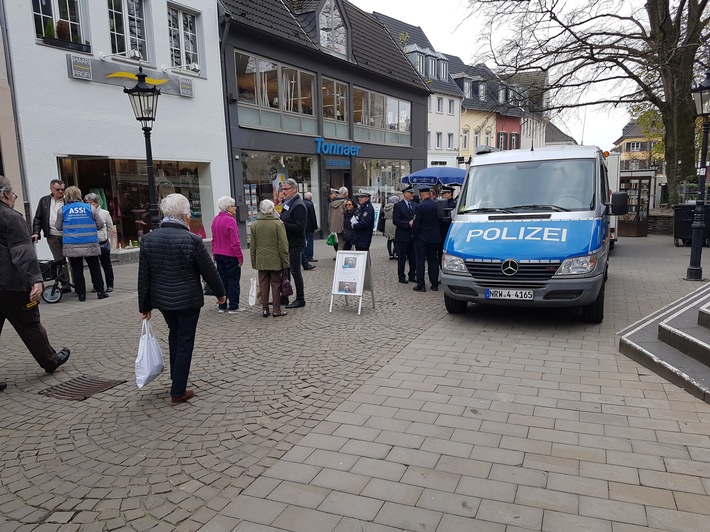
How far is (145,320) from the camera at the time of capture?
15.2 feet

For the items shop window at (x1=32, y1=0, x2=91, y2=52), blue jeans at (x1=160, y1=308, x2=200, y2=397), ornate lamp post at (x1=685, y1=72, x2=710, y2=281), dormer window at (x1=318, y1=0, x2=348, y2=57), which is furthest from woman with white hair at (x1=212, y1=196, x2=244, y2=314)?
dormer window at (x1=318, y1=0, x2=348, y2=57)

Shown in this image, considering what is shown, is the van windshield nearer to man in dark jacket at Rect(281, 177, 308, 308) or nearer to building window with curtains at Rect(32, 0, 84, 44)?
man in dark jacket at Rect(281, 177, 308, 308)

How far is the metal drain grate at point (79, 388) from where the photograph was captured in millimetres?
4941

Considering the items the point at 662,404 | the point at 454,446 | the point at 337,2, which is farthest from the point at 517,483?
the point at 337,2

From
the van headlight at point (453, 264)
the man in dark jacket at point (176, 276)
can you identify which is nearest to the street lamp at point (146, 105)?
the man in dark jacket at point (176, 276)

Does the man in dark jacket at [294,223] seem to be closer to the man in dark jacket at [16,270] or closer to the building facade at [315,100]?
the man in dark jacket at [16,270]

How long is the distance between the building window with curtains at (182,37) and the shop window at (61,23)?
8.45 feet

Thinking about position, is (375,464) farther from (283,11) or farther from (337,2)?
(337,2)

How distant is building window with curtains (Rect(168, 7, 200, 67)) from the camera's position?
46.9ft

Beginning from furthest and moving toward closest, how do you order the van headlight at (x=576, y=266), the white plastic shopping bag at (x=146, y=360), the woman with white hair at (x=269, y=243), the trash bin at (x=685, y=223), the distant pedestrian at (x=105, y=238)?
the trash bin at (x=685, y=223) < the distant pedestrian at (x=105, y=238) < the woman with white hair at (x=269, y=243) < the van headlight at (x=576, y=266) < the white plastic shopping bag at (x=146, y=360)

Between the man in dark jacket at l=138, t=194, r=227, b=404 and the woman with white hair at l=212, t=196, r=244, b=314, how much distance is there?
325cm

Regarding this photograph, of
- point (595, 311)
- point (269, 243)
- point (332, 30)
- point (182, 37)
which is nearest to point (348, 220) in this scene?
point (269, 243)

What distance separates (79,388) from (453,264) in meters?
4.64

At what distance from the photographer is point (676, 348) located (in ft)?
17.7
